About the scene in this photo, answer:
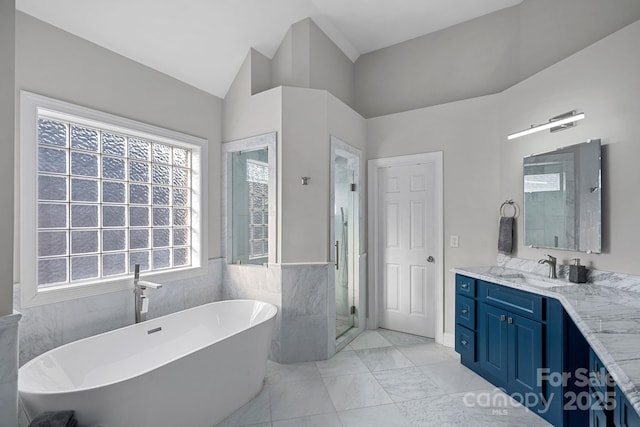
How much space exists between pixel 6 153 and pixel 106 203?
4.17 feet

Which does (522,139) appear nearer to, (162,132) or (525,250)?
(525,250)

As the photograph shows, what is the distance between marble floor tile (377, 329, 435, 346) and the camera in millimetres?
3310

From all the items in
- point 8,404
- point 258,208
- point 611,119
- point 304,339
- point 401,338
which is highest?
point 611,119

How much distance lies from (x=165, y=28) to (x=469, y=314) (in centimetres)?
359

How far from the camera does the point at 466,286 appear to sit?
270 cm

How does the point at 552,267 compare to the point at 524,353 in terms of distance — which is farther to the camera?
the point at 552,267

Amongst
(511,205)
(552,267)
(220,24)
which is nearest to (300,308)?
(552,267)

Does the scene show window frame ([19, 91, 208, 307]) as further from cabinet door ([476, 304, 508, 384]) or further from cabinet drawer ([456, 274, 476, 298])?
cabinet door ([476, 304, 508, 384])

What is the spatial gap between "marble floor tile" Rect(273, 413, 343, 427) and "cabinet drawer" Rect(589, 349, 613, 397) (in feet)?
4.64

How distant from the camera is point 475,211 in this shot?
10.2 ft

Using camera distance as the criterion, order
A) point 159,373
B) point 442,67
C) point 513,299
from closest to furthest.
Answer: point 159,373 → point 513,299 → point 442,67

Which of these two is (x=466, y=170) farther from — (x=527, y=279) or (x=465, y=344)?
(x=465, y=344)

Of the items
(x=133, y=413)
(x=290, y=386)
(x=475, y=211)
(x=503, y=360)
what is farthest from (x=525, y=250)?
(x=133, y=413)

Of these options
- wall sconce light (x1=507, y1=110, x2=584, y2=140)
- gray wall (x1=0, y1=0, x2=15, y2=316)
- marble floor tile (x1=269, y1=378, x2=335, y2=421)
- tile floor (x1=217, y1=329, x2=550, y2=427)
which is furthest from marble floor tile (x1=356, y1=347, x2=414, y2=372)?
gray wall (x1=0, y1=0, x2=15, y2=316)
